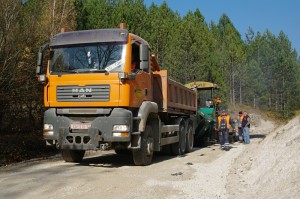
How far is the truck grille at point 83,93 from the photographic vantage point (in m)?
8.95

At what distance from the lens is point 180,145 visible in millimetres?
13227

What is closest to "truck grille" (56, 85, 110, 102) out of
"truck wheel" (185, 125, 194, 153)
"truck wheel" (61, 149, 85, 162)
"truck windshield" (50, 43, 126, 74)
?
"truck windshield" (50, 43, 126, 74)

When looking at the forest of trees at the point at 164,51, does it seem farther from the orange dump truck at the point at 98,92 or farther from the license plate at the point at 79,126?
the license plate at the point at 79,126

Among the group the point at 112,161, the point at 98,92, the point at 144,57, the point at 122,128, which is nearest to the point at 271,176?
the point at 122,128

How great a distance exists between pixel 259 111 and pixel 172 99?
42.6 m

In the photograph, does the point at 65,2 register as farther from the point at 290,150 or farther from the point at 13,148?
the point at 290,150

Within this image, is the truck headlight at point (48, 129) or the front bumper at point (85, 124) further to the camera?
the truck headlight at point (48, 129)

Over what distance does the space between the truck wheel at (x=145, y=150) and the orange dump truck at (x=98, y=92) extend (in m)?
0.02

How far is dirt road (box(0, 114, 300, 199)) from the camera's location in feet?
21.6

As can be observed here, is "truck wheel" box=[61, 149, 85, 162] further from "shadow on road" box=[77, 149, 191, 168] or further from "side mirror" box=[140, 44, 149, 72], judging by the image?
"side mirror" box=[140, 44, 149, 72]

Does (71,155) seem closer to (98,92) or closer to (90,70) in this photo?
(98,92)

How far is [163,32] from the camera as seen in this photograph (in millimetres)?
36625

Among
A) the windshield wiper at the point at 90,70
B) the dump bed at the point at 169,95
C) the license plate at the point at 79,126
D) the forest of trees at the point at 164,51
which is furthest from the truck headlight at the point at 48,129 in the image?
the forest of trees at the point at 164,51

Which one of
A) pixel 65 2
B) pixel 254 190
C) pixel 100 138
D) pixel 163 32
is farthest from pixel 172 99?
pixel 163 32
